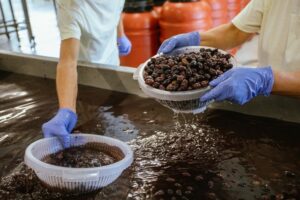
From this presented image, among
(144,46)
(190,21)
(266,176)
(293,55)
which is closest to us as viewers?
(266,176)

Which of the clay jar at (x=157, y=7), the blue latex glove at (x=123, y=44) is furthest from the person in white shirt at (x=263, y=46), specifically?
the clay jar at (x=157, y=7)

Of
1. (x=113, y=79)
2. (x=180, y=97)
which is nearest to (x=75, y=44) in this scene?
(x=113, y=79)

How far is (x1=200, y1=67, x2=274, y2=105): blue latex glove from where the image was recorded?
50.6 inches

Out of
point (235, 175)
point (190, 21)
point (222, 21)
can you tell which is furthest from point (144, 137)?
point (222, 21)

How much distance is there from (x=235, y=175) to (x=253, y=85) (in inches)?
13.2

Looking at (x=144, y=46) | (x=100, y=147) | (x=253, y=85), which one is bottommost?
(x=144, y=46)

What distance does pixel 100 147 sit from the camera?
132 centimetres

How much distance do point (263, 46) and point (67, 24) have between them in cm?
95

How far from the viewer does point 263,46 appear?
1.69 metres

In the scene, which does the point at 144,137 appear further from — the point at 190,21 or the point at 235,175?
the point at 190,21

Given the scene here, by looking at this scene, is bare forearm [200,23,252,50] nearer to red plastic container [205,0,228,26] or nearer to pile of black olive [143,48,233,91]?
pile of black olive [143,48,233,91]

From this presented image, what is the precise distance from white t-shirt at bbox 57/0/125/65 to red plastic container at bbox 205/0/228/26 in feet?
6.19

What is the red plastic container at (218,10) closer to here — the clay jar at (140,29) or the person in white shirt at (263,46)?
the clay jar at (140,29)

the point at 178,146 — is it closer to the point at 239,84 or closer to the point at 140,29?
the point at 239,84
